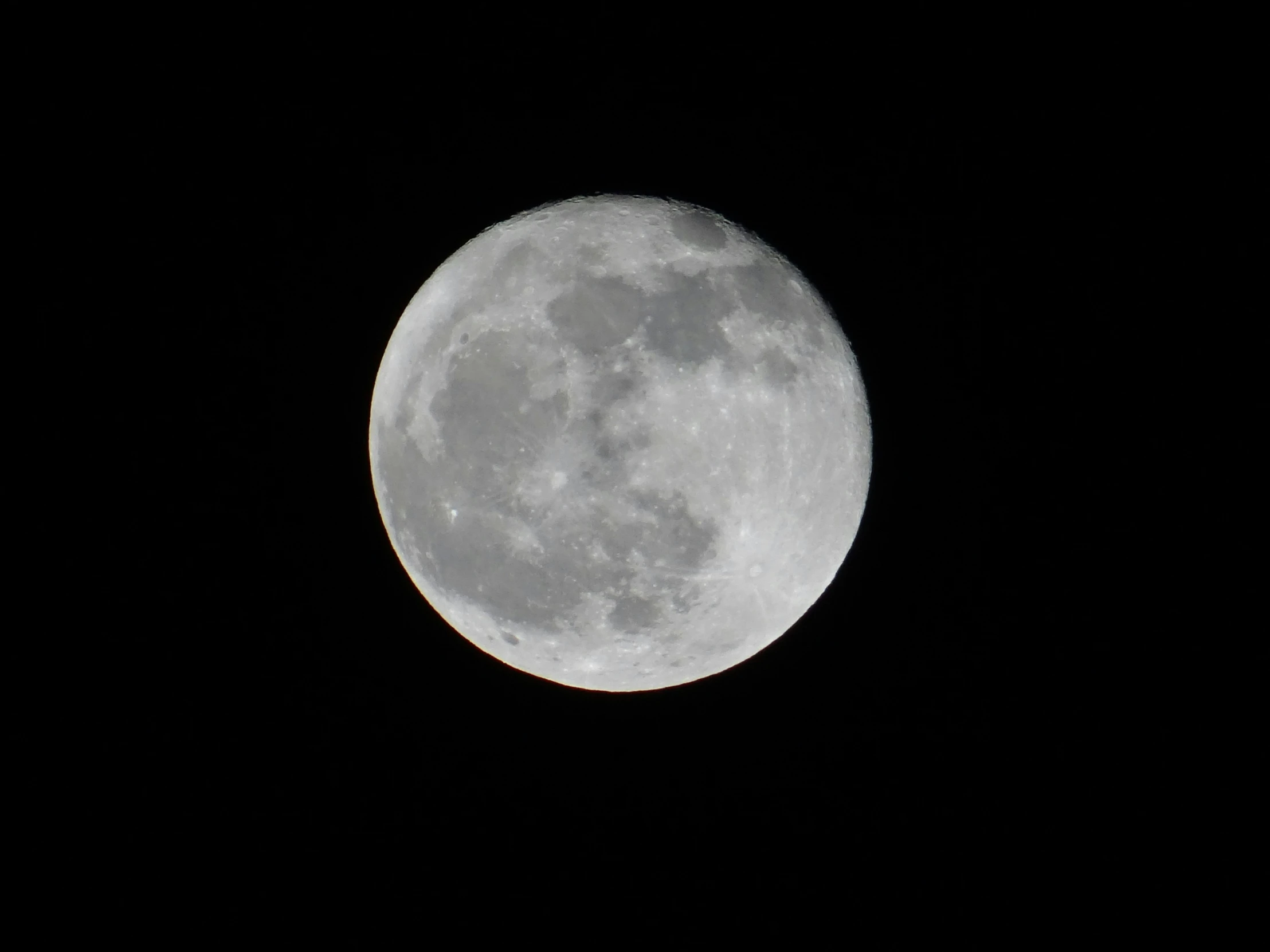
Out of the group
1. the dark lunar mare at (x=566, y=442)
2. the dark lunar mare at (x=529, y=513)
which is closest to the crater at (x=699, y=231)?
the dark lunar mare at (x=566, y=442)

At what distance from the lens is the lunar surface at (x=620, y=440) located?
3676mm

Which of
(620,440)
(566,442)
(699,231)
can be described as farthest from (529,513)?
(699,231)

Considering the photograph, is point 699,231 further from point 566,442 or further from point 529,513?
point 529,513

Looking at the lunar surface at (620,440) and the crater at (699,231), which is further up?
the crater at (699,231)

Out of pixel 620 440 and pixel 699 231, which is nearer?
pixel 620 440

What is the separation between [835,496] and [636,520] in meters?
1.07

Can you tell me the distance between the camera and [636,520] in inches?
146

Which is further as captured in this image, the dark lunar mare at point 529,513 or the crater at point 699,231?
the crater at point 699,231

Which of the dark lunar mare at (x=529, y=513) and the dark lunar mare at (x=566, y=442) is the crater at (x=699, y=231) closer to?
the dark lunar mare at (x=566, y=442)

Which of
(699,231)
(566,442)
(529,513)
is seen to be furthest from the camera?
(699,231)

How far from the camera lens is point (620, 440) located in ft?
11.9

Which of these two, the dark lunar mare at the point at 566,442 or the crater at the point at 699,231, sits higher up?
the crater at the point at 699,231

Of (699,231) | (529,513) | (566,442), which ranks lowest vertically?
(529,513)

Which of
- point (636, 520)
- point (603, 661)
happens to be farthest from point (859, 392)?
point (603, 661)
